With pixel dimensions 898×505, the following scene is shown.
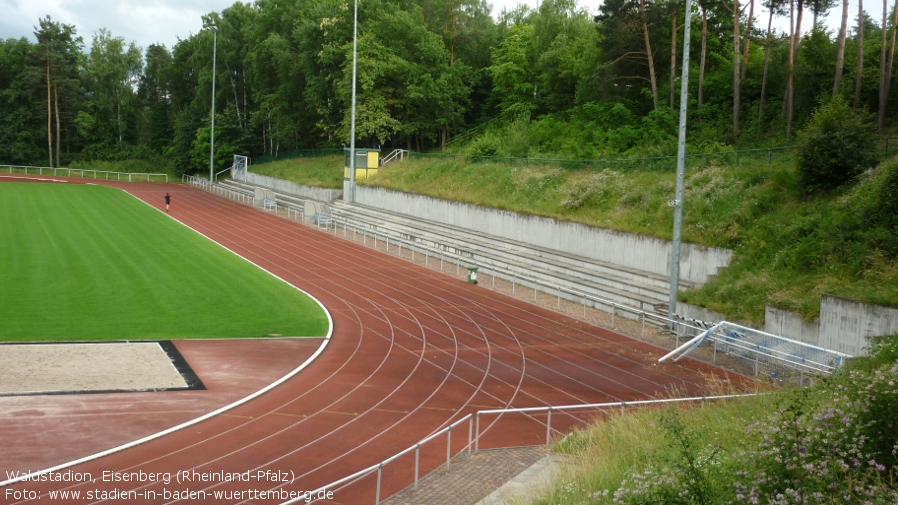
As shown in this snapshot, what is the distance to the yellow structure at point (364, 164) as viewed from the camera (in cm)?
4608

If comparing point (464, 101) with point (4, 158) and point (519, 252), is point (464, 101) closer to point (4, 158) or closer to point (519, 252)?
point (519, 252)

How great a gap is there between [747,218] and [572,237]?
24.5 feet

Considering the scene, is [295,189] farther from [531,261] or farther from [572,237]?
[572,237]

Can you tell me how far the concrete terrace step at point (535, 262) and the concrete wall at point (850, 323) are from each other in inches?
234

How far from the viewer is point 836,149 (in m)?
21.9

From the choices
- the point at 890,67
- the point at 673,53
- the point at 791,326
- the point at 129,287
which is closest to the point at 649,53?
the point at 673,53

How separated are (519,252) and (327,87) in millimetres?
32585

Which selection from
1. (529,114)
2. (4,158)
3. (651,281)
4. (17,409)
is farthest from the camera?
(4,158)

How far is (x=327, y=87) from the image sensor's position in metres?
57.2

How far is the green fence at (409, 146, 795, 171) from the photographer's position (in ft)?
85.0

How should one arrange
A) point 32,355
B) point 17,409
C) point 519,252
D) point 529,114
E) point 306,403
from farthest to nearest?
point 529,114 → point 519,252 → point 32,355 → point 306,403 → point 17,409

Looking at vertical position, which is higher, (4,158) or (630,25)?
(630,25)

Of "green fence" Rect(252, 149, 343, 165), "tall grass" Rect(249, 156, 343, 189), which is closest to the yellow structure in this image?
"tall grass" Rect(249, 156, 343, 189)

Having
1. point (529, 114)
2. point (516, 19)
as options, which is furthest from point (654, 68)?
point (516, 19)
